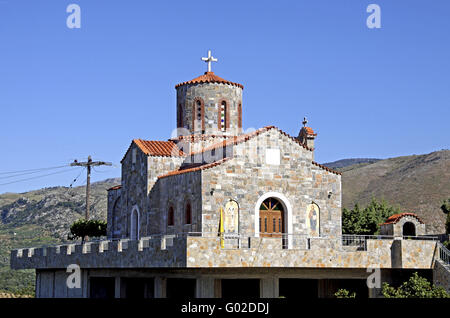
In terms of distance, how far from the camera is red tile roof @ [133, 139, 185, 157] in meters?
43.0

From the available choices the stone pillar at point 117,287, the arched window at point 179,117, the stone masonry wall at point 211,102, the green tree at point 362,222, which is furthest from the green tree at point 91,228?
the green tree at point 362,222

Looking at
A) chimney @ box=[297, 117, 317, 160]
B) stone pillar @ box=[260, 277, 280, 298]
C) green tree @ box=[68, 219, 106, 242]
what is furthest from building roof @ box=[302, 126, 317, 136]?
green tree @ box=[68, 219, 106, 242]

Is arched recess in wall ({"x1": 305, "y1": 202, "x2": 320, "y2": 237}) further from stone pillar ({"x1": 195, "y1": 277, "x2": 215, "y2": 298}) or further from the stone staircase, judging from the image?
stone pillar ({"x1": 195, "y1": 277, "x2": 215, "y2": 298})

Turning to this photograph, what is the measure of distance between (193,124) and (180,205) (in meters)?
7.93

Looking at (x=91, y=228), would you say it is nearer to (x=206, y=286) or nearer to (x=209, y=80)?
(x=209, y=80)

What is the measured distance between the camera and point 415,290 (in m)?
34.5

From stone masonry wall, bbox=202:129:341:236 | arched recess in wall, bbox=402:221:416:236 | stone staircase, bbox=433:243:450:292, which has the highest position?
stone masonry wall, bbox=202:129:341:236

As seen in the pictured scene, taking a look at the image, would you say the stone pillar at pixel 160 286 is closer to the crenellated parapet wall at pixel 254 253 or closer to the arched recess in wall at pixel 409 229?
the crenellated parapet wall at pixel 254 253

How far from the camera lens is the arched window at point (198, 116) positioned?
45656mm

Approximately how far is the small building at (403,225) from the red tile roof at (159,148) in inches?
522

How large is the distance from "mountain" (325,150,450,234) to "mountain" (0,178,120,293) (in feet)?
155

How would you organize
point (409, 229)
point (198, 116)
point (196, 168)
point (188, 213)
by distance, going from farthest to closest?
point (198, 116)
point (409, 229)
point (188, 213)
point (196, 168)

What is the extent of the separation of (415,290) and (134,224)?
18.3 m

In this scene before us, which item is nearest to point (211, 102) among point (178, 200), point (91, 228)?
point (178, 200)
